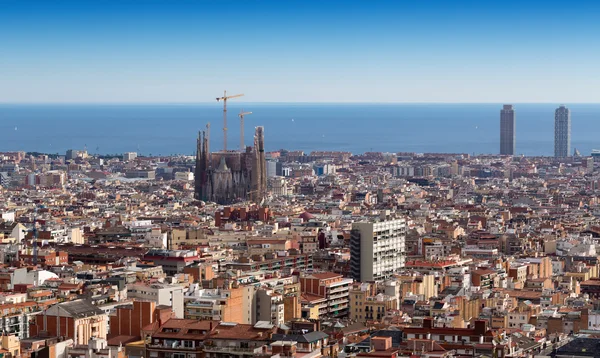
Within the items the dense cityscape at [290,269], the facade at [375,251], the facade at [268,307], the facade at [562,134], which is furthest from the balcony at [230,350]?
the facade at [562,134]

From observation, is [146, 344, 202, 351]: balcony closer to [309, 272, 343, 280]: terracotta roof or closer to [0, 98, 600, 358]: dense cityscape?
[0, 98, 600, 358]: dense cityscape

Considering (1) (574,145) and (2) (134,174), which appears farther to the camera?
(1) (574,145)

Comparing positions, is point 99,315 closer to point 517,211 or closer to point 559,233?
point 559,233

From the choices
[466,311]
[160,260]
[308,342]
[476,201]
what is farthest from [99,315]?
[476,201]

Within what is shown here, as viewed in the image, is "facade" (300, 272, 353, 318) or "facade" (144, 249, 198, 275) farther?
"facade" (144, 249, 198, 275)

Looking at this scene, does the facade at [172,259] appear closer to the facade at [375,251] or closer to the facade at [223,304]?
the facade at [375,251]

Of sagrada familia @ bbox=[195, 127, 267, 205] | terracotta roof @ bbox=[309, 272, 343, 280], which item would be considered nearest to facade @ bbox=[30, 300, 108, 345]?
terracotta roof @ bbox=[309, 272, 343, 280]

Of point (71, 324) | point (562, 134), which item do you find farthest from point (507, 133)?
point (71, 324)

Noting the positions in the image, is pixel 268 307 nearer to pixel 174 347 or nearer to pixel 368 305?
pixel 368 305
